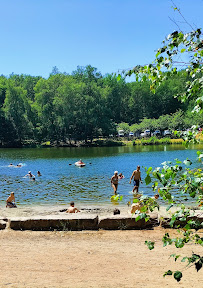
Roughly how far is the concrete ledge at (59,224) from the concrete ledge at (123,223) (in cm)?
31

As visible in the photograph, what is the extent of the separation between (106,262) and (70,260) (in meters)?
0.95

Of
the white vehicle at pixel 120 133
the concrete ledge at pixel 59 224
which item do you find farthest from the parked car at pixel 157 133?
the concrete ledge at pixel 59 224

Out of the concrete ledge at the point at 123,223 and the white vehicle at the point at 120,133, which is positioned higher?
the white vehicle at the point at 120,133

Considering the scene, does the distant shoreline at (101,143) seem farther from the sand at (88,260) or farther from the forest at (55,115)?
the sand at (88,260)

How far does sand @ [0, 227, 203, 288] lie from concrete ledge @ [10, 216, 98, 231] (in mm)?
296

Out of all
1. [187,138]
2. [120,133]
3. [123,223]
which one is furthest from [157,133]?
[187,138]

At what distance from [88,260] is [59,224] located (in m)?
3.07

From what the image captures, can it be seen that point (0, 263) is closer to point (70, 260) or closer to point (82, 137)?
point (70, 260)

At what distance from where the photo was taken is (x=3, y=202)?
72.1ft

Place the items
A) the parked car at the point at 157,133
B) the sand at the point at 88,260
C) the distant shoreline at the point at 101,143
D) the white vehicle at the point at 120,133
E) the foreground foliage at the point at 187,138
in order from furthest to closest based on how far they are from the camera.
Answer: the white vehicle at the point at 120,133, the parked car at the point at 157,133, the distant shoreline at the point at 101,143, the sand at the point at 88,260, the foreground foliage at the point at 187,138

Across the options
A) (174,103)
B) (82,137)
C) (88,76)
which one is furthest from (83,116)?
(174,103)

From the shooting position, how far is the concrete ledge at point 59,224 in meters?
11.9

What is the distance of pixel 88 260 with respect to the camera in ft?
29.9

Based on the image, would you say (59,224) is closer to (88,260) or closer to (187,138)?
(88,260)
